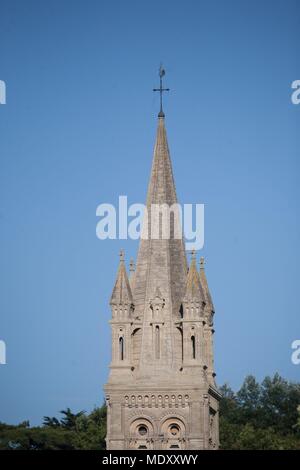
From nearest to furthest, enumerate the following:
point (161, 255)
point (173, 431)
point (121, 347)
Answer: point (173, 431), point (121, 347), point (161, 255)

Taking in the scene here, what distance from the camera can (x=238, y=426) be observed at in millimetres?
117688

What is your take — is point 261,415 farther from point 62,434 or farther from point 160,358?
point 160,358

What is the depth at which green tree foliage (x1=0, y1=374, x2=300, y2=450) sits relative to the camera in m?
102

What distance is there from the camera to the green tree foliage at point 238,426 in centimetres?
10169

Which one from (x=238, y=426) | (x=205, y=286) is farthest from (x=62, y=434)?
(x=205, y=286)

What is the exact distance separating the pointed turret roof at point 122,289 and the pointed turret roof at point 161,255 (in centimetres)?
89

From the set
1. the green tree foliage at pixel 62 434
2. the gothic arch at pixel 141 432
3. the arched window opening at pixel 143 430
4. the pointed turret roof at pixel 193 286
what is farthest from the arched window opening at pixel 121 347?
the green tree foliage at pixel 62 434

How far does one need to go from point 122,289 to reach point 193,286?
3.65 meters

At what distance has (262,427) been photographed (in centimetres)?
12225

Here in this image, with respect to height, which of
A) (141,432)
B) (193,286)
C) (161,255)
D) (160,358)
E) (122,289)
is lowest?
(141,432)
